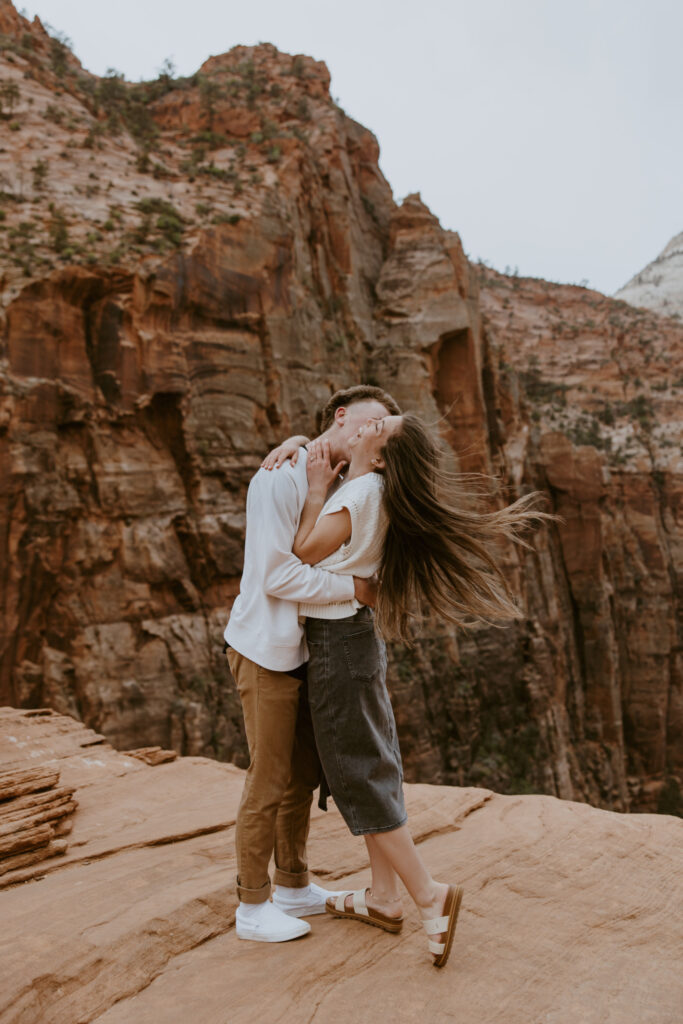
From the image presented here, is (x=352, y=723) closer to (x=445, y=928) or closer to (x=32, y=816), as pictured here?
(x=445, y=928)

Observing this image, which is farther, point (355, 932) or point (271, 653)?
point (355, 932)

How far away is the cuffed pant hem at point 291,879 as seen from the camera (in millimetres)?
3107

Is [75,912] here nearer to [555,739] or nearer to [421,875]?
[421,875]

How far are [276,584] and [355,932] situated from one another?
1400 millimetres

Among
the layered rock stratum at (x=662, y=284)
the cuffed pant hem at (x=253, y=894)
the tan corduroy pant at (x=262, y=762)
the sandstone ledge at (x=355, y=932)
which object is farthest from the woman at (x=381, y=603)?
the layered rock stratum at (x=662, y=284)

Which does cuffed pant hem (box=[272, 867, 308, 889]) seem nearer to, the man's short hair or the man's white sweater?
the man's white sweater

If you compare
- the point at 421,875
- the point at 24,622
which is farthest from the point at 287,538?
the point at 24,622

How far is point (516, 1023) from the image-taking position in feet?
7.49

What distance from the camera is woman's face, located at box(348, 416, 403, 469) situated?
9.80 feet

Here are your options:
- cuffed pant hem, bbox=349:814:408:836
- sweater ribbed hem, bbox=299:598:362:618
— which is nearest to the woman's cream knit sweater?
sweater ribbed hem, bbox=299:598:362:618

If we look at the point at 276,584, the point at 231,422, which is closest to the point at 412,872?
the point at 276,584

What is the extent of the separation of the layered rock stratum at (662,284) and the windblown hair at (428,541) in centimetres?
7099

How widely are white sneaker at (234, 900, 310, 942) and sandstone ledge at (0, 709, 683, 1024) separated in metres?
0.05

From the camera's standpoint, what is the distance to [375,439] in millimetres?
2998
